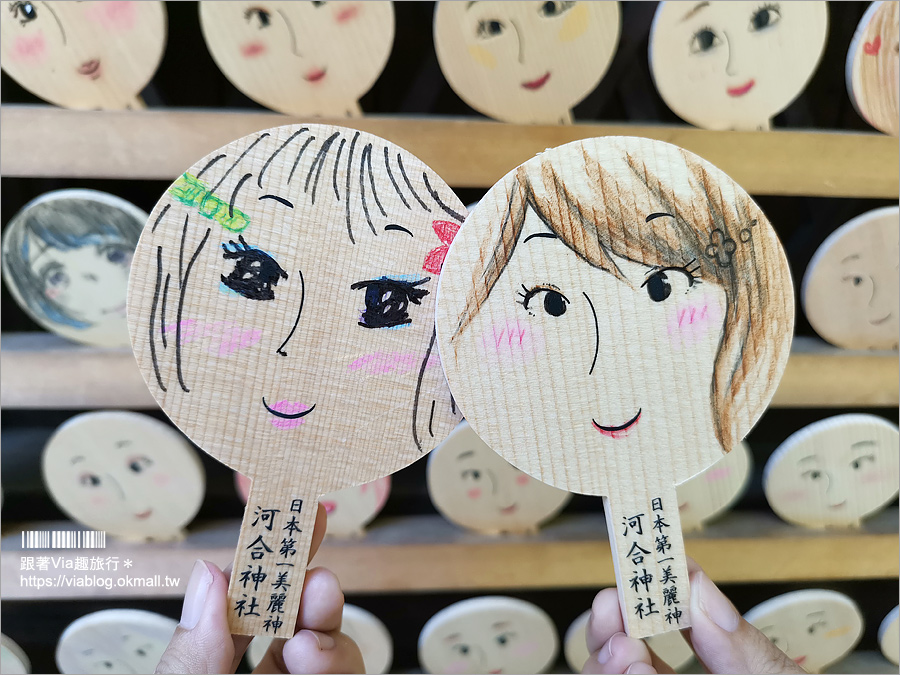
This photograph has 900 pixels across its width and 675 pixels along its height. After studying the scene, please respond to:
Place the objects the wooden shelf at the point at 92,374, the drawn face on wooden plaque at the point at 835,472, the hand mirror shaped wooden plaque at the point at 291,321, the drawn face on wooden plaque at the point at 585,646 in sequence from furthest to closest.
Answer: the drawn face on wooden plaque at the point at 585,646 → the drawn face on wooden plaque at the point at 835,472 → the wooden shelf at the point at 92,374 → the hand mirror shaped wooden plaque at the point at 291,321

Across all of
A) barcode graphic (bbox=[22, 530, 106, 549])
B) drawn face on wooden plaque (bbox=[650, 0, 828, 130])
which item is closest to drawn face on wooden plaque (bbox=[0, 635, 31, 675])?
barcode graphic (bbox=[22, 530, 106, 549])

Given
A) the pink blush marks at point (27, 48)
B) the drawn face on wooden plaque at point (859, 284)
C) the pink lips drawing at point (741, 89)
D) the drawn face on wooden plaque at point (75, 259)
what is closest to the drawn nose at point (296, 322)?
the drawn face on wooden plaque at point (75, 259)

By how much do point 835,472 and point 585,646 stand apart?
2.01 ft

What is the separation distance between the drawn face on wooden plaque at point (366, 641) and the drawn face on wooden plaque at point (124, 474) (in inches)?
12.2

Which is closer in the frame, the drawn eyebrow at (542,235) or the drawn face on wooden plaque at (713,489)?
the drawn eyebrow at (542,235)

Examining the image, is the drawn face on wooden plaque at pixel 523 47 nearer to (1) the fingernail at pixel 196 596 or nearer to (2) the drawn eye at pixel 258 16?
(2) the drawn eye at pixel 258 16

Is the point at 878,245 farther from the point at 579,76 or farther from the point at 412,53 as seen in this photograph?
the point at 412,53

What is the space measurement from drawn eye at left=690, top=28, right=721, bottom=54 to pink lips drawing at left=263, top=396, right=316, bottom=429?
825mm

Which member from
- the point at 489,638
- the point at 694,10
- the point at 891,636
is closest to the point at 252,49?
the point at 694,10

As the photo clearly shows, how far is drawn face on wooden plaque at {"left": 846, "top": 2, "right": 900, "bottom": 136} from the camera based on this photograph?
3.25 ft

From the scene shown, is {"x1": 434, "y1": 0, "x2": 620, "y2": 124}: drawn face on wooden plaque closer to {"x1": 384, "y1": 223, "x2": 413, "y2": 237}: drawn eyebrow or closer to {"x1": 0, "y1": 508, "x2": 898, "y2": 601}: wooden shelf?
{"x1": 384, "y1": 223, "x2": 413, "y2": 237}: drawn eyebrow

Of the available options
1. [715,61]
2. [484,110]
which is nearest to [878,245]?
[715,61]

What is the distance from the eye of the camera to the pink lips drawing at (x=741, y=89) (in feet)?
3.22

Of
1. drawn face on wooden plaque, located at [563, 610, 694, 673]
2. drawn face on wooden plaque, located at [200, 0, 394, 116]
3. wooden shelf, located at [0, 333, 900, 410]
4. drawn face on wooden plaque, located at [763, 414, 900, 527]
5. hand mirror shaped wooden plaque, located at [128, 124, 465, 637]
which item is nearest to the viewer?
hand mirror shaped wooden plaque, located at [128, 124, 465, 637]
